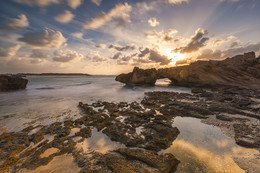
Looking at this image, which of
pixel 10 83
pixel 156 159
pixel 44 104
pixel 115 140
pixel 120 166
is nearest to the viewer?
pixel 120 166

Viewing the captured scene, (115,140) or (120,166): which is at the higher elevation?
(120,166)

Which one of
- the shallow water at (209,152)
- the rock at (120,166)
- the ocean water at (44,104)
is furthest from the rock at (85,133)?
the shallow water at (209,152)

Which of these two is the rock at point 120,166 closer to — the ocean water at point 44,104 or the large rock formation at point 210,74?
the ocean water at point 44,104

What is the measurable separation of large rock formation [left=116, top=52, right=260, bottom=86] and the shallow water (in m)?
22.4

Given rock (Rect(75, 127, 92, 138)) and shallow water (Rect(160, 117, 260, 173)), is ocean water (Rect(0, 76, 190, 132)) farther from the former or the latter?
shallow water (Rect(160, 117, 260, 173))

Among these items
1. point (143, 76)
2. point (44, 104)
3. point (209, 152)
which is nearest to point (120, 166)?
point (209, 152)

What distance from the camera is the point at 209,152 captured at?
3852mm

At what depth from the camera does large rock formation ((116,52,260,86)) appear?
70.2 ft

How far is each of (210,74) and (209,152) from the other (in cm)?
2567

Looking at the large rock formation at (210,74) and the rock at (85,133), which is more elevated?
the large rock formation at (210,74)

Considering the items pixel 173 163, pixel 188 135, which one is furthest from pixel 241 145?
pixel 173 163

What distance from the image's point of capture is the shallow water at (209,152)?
319 cm

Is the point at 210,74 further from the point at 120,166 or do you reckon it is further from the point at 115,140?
the point at 120,166

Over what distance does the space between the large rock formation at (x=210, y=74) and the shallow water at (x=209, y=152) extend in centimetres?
2235
